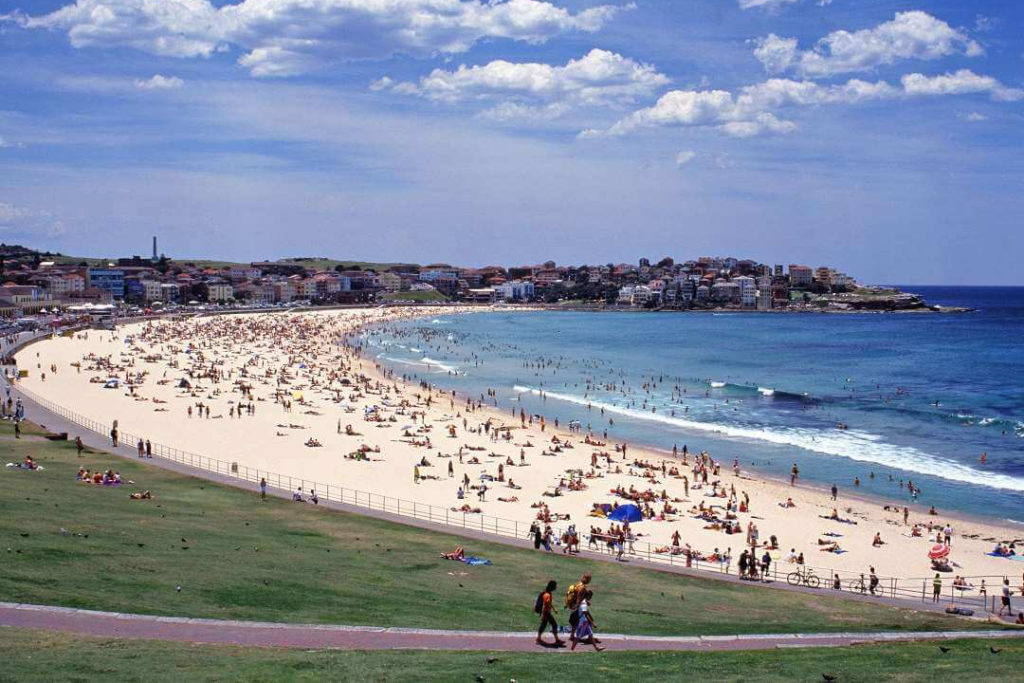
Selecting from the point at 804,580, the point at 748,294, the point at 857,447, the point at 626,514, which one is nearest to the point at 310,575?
the point at 804,580

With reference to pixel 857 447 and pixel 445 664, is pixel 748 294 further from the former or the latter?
pixel 445 664

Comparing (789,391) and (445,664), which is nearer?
(445,664)

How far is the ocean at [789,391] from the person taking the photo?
1362 inches

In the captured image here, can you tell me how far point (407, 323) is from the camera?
13025cm

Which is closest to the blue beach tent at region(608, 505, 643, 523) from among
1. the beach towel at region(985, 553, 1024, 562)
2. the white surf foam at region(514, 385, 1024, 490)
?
the beach towel at region(985, 553, 1024, 562)

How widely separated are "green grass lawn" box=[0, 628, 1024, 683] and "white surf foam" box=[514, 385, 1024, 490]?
23.5m

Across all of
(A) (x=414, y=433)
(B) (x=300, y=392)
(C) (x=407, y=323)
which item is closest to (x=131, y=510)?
(A) (x=414, y=433)

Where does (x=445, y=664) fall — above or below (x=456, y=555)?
above

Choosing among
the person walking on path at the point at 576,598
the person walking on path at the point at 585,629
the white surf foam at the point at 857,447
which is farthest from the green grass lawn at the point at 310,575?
the white surf foam at the point at 857,447

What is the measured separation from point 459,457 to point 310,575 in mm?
19730

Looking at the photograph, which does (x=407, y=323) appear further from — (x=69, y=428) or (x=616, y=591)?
(x=616, y=591)

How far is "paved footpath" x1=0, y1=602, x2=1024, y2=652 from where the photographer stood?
415 inches

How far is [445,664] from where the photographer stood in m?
10.2

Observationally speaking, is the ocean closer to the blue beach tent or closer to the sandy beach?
the sandy beach
